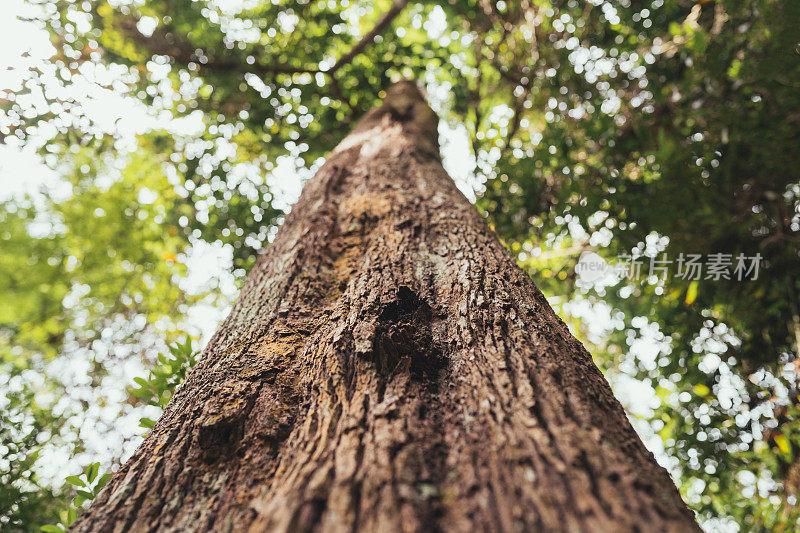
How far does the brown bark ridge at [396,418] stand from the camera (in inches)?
31.6

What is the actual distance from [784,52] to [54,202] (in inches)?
404

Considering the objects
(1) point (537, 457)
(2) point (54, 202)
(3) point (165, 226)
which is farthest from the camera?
(2) point (54, 202)

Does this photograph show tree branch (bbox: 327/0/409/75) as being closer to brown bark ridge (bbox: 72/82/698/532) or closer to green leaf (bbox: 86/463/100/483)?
brown bark ridge (bbox: 72/82/698/532)

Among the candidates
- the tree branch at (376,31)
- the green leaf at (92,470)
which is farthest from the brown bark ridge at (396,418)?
the tree branch at (376,31)

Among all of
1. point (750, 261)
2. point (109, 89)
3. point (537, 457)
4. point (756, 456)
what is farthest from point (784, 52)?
point (109, 89)

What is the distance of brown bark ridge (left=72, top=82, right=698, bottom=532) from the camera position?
0.80 metres

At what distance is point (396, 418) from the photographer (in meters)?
1.05

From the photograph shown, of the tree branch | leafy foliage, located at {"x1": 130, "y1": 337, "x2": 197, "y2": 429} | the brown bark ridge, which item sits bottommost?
the brown bark ridge

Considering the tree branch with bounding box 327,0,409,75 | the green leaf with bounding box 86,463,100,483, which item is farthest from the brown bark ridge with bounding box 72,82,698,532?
the tree branch with bounding box 327,0,409,75

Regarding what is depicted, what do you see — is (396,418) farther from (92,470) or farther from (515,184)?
(515,184)

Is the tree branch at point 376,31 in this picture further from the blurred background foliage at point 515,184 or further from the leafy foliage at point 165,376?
the leafy foliage at point 165,376

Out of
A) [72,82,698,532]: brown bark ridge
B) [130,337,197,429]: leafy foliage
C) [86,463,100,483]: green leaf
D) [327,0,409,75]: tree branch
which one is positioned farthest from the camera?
[327,0,409,75]: tree branch

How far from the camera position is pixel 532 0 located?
554 centimetres

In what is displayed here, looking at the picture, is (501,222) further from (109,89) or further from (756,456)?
(109,89)
